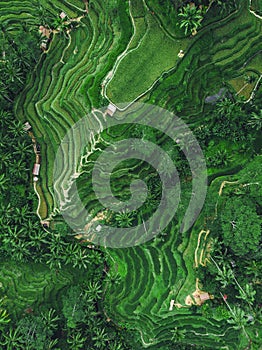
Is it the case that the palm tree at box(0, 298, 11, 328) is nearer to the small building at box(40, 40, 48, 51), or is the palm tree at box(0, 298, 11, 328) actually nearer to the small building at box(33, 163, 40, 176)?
the small building at box(33, 163, 40, 176)

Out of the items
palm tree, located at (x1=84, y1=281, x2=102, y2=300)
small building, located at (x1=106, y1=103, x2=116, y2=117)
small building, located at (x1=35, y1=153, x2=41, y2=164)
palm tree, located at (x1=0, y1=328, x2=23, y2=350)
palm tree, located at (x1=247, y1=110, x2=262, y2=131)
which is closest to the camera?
palm tree, located at (x1=247, y1=110, x2=262, y2=131)

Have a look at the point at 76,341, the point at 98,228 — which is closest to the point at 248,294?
the point at 98,228

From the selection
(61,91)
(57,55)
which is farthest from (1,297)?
(57,55)

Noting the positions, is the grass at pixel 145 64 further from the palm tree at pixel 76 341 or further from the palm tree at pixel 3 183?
the palm tree at pixel 76 341

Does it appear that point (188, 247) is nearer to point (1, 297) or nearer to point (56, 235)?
point (56, 235)

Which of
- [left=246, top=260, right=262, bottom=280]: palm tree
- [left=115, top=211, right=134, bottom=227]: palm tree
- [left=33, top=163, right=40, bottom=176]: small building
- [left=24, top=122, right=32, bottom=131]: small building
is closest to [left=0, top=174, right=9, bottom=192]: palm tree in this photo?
[left=33, top=163, right=40, bottom=176]: small building
